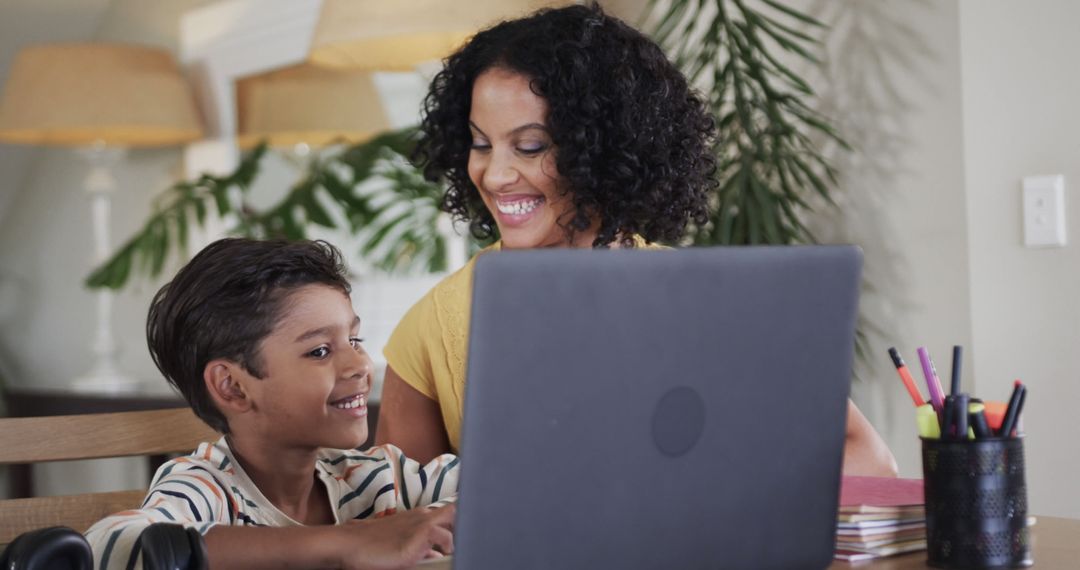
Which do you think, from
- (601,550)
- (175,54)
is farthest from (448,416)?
(175,54)

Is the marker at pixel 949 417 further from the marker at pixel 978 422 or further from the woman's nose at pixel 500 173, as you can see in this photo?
the woman's nose at pixel 500 173

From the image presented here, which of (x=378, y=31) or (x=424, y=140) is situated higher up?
(x=378, y=31)

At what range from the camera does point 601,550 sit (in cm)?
83

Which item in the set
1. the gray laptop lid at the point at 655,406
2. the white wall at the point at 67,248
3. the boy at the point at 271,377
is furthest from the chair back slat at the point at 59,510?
the white wall at the point at 67,248

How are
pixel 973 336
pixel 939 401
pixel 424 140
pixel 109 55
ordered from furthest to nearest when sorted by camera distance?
pixel 109 55
pixel 973 336
pixel 424 140
pixel 939 401

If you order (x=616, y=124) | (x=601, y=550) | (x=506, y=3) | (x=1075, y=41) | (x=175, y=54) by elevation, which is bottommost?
(x=601, y=550)

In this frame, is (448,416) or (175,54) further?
(175,54)

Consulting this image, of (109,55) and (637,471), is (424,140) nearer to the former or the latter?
(637,471)

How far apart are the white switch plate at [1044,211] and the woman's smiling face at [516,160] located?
0.88m

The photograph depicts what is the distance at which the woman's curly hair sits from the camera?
5.43 feet

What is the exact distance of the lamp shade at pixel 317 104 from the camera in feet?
12.5

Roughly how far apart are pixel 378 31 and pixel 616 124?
0.86m

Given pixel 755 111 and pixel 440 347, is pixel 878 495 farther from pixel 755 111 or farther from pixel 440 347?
pixel 755 111

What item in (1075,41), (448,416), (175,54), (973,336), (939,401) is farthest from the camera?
(175,54)
